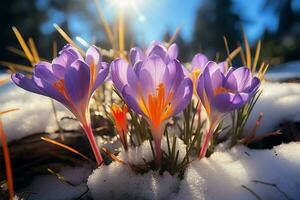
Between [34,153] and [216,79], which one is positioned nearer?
[216,79]

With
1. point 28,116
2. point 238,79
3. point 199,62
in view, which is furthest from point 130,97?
point 28,116

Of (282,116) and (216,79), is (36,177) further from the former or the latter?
(282,116)

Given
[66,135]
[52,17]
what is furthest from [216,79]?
[52,17]

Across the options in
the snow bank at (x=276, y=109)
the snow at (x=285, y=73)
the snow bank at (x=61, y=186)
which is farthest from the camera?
the snow at (x=285, y=73)

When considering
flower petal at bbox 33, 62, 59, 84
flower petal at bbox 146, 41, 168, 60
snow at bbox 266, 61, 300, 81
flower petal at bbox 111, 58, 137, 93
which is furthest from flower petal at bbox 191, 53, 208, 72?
snow at bbox 266, 61, 300, 81

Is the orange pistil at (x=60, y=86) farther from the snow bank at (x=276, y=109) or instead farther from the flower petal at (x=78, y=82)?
the snow bank at (x=276, y=109)

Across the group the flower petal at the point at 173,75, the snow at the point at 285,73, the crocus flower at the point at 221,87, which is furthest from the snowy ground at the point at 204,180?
the snow at the point at 285,73

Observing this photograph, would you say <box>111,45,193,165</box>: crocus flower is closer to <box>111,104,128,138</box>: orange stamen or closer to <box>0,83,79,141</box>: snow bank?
<box>111,104,128,138</box>: orange stamen
